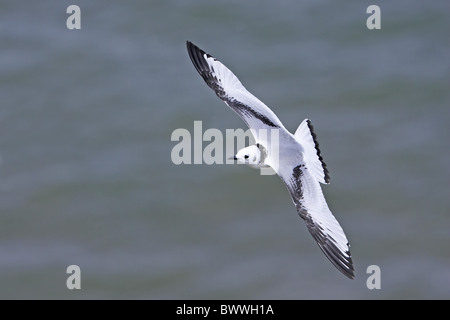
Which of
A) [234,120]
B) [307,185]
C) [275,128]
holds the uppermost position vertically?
[234,120]

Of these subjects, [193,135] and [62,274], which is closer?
[62,274]

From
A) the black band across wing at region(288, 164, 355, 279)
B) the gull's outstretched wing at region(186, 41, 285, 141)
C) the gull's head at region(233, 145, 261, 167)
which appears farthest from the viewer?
the gull's outstretched wing at region(186, 41, 285, 141)

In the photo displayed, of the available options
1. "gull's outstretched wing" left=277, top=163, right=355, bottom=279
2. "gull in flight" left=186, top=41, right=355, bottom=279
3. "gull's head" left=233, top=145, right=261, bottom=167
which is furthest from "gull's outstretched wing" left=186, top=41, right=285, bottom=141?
"gull's outstretched wing" left=277, top=163, right=355, bottom=279

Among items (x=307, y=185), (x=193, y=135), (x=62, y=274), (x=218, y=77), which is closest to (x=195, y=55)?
(x=218, y=77)

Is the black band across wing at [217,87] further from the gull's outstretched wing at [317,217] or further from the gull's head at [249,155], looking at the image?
the gull's outstretched wing at [317,217]

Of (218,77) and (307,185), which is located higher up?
(218,77)

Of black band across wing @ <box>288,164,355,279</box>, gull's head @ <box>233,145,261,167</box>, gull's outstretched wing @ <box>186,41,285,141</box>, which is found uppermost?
gull's outstretched wing @ <box>186,41,285,141</box>

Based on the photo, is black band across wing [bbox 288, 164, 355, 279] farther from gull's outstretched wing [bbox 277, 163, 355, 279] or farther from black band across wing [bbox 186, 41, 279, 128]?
black band across wing [bbox 186, 41, 279, 128]

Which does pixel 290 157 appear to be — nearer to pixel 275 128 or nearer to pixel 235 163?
pixel 275 128

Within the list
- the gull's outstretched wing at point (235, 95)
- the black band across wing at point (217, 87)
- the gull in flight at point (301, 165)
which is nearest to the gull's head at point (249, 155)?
the gull in flight at point (301, 165)
